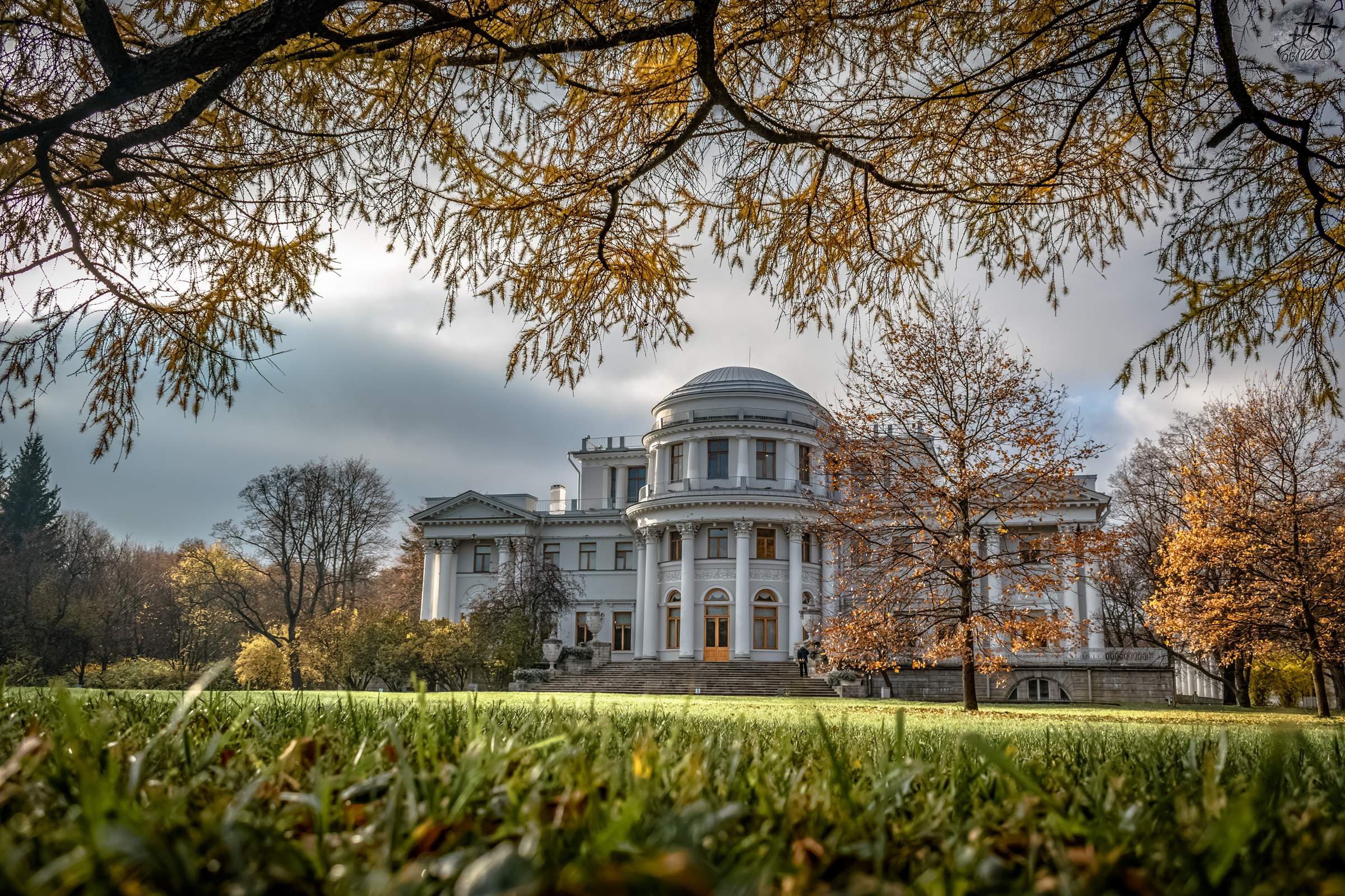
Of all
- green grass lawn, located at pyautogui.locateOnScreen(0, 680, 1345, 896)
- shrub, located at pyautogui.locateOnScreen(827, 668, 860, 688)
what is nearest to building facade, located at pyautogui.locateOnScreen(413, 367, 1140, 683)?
shrub, located at pyautogui.locateOnScreen(827, 668, 860, 688)

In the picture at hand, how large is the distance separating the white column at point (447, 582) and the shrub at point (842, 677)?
2298 cm

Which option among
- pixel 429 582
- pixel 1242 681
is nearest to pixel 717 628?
pixel 429 582

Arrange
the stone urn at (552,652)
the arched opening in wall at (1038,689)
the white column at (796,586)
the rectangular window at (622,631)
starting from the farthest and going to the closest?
the rectangular window at (622,631) < the white column at (796,586) < the arched opening in wall at (1038,689) < the stone urn at (552,652)

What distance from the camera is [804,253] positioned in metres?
7.69

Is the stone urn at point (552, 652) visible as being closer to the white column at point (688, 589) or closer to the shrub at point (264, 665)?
the white column at point (688, 589)

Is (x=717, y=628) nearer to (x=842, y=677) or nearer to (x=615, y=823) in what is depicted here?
(x=842, y=677)

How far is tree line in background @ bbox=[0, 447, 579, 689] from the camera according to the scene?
31656mm

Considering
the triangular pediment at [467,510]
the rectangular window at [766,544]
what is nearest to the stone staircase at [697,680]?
the rectangular window at [766,544]

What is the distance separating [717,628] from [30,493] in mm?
55621

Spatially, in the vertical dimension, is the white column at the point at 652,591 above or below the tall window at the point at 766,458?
below

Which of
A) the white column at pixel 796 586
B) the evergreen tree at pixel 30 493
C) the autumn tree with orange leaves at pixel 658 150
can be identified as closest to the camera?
the autumn tree with orange leaves at pixel 658 150

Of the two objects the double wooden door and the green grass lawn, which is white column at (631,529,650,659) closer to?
the double wooden door

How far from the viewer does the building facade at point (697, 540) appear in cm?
4297

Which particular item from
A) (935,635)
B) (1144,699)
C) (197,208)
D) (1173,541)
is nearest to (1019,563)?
(935,635)
